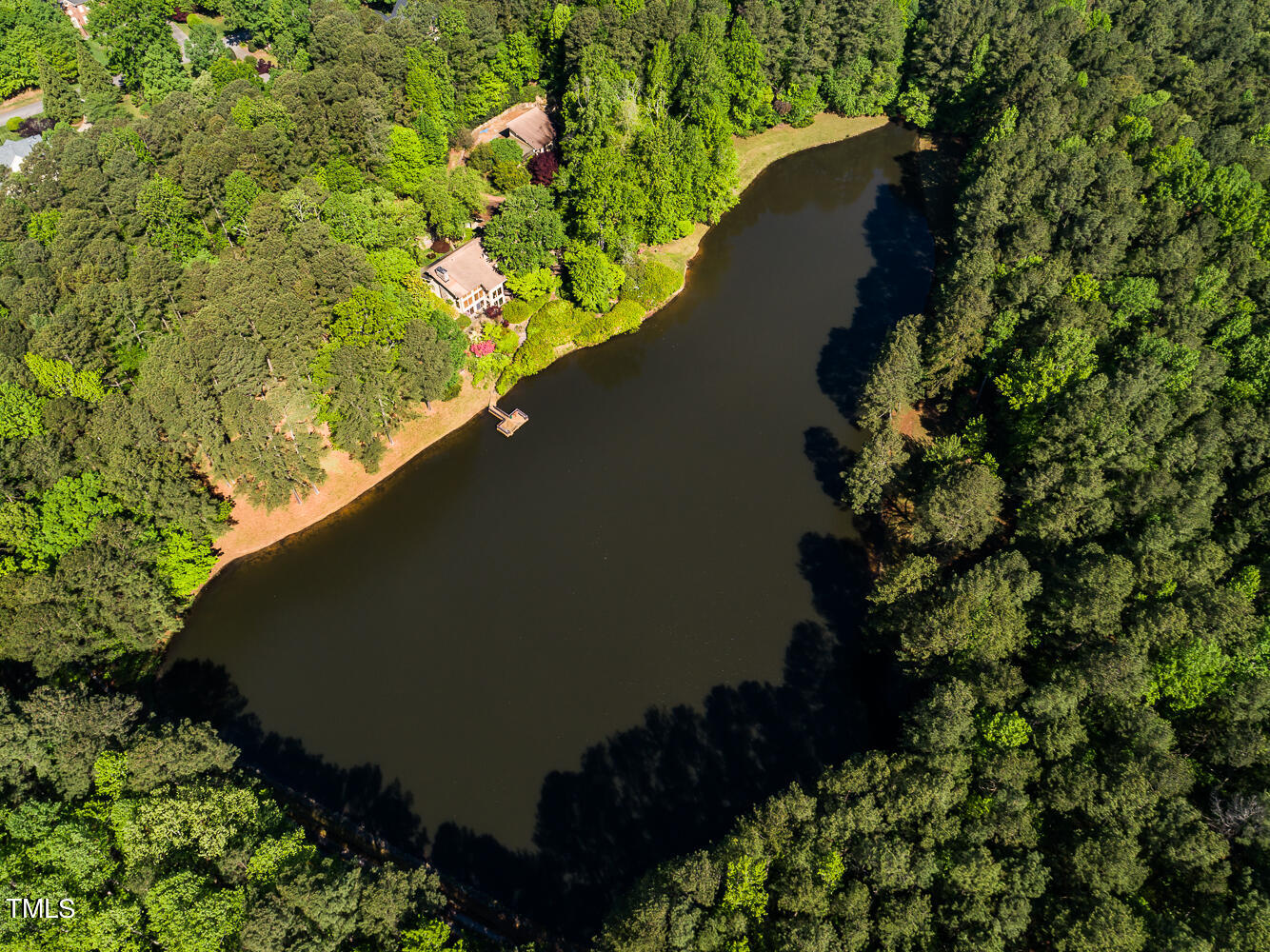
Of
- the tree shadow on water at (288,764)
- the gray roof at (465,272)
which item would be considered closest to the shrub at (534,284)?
the gray roof at (465,272)

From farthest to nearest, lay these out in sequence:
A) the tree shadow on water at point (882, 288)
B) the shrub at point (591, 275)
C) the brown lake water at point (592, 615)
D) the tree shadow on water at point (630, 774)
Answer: the shrub at point (591, 275), the tree shadow on water at point (882, 288), the brown lake water at point (592, 615), the tree shadow on water at point (630, 774)

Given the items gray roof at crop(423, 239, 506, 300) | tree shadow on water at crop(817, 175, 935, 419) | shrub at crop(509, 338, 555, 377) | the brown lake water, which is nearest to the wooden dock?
the brown lake water

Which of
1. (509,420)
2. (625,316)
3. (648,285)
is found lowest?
(509,420)

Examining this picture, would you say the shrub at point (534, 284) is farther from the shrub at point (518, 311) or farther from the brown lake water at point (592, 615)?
the brown lake water at point (592, 615)

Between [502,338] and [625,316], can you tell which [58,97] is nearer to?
[502,338]

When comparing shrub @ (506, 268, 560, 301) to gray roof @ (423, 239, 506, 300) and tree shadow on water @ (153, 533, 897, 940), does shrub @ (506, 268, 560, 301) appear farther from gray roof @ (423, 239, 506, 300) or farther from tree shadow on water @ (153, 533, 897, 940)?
tree shadow on water @ (153, 533, 897, 940)

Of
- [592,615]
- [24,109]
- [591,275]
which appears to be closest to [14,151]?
[24,109]
